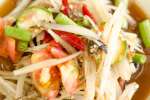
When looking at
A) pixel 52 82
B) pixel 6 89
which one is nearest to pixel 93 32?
pixel 52 82

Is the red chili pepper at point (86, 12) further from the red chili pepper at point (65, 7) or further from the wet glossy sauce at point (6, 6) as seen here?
the wet glossy sauce at point (6, 6)

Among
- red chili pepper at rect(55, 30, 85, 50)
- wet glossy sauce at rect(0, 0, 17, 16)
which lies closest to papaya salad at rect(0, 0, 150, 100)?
red chili pepper at rect(55, 30, 85, 50)

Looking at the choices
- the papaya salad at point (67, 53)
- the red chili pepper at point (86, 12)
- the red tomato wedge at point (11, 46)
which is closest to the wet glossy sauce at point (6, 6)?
the papaya salad at point (67, 53)

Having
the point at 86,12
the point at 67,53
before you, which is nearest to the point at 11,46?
the point at 67,53

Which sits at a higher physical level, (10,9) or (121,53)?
(10,9)

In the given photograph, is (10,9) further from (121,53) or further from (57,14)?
(121,53)

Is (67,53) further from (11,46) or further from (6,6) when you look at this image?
(6,6)

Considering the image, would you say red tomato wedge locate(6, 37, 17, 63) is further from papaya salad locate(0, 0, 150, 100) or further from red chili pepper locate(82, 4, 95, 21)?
red chili pepper locate(82, 4, 95, 21)
